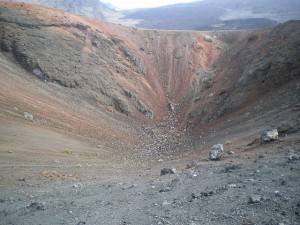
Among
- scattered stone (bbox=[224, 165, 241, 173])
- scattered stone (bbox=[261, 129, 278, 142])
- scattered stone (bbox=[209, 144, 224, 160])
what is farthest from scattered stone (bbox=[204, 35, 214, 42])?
scattered stone (bbox=[224, 165, 241, 173])

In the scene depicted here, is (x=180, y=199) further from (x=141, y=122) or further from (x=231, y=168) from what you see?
(x=141, y=122)

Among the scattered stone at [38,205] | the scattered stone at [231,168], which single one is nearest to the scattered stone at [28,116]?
the scattered stone at [38,205]

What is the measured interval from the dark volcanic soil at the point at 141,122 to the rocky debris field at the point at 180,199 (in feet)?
0.17

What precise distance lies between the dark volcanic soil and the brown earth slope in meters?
0.14

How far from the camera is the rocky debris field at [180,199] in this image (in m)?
8.12

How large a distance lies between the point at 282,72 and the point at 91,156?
57.4ft

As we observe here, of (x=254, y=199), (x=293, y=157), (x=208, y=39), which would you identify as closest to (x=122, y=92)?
(x=208, y=39)

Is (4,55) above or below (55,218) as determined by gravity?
above

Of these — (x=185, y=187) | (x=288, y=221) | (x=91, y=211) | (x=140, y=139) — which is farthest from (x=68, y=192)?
(x=140, y=139)

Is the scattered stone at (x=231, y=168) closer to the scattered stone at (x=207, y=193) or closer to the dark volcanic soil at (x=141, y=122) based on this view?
the dark volcanic soil at (x=141, y=122)

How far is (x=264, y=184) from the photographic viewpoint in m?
9.51

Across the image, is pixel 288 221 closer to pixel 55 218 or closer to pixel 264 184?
pixel 264 184

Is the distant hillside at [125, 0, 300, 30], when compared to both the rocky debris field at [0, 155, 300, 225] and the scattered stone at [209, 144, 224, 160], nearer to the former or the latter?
the scattered stone at [209, 144, 224, 160]

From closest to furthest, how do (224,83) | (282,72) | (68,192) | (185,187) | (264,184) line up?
(264,184)
(185,187)
(68,192)
(282,72)
(224,83)
